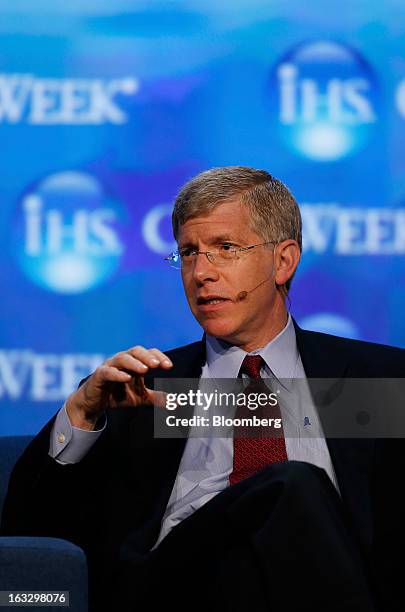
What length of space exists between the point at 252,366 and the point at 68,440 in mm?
470

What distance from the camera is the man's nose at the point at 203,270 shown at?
214 centimetres

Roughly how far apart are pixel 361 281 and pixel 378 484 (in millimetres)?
975

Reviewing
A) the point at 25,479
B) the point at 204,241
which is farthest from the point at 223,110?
the point at 25,479

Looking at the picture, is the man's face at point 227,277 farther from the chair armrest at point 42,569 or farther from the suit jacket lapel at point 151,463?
the chair armrest at point 42,569

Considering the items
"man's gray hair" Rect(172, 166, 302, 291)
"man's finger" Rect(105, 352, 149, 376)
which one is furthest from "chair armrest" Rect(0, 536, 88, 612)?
"man's gray hair" Rect(172, 166, 302, 291)

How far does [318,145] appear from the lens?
2.89m

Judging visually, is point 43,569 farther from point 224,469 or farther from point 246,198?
point 246,198

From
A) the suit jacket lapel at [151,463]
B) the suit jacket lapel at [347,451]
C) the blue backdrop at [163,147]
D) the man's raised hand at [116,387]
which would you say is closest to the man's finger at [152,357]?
the man's raised hand at [116,387]

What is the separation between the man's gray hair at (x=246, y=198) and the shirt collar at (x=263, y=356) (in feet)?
0.83

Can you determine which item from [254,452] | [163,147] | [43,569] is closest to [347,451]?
[254,452]

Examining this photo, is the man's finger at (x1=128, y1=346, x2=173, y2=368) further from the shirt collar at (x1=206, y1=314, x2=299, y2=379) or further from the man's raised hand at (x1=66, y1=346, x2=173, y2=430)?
the shirt collar at (x1=206, y1=314, x2=299, y2=379)

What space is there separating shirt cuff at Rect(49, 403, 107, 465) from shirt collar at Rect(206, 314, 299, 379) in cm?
34

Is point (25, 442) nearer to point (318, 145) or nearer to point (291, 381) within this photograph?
point (291, 381)

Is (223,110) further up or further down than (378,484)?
further up
